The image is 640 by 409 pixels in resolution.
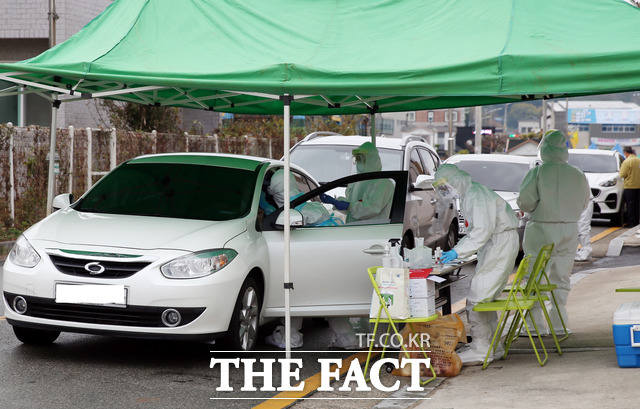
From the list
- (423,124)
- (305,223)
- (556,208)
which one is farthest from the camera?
(423,124)

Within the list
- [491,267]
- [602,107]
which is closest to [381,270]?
[491,267]

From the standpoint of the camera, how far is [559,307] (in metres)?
8.29

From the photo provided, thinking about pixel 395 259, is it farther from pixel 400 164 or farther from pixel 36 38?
pixel 36 38

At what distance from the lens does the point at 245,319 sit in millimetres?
7027

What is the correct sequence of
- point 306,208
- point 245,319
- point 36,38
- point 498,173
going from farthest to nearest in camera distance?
point 36,38, point 498,173, point 306,208, point 245,319

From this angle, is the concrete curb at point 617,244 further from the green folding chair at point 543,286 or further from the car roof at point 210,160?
the car roof at point 210,160

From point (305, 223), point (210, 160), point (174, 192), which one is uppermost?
point (210, 160)

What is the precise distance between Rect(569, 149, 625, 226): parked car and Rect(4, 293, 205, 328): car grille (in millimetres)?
16008

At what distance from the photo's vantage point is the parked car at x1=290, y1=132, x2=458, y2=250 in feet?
40.9

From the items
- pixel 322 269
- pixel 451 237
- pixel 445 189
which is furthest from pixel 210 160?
pixel 451 237

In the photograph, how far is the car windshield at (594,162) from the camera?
22.7 meters

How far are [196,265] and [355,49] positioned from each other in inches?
81.5

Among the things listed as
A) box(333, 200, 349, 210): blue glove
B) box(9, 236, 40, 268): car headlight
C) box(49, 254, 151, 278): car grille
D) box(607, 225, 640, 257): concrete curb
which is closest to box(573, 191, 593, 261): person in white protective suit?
box(607, 225, 640, 257): concrete curb

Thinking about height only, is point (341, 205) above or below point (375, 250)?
above
